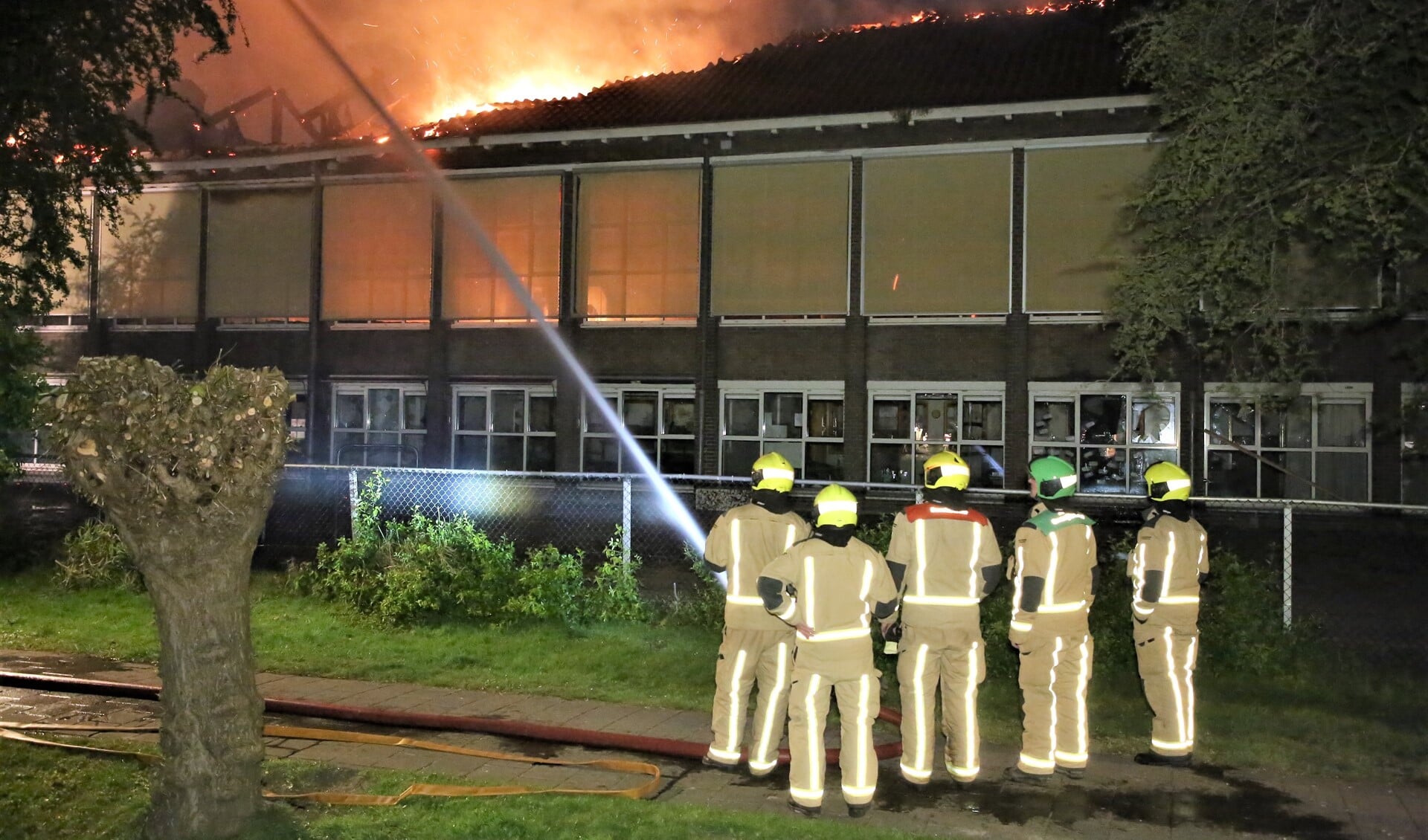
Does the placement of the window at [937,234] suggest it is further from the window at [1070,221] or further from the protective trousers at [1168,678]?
the protective trousers at [1168,678]

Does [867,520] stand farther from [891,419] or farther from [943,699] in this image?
[943,699]

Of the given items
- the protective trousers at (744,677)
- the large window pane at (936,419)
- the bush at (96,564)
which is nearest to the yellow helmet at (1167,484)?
the protective trousers at (744,677)

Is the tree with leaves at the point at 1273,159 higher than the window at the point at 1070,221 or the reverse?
the reverse

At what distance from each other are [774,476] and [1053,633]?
1.93 metres

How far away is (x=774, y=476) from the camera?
6602 mm

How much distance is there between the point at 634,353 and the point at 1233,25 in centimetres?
1594

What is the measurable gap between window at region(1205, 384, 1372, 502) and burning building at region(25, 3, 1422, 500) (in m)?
0.06

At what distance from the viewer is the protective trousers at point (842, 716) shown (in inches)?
229

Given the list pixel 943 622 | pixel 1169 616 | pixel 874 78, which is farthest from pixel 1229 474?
pixel 943 622

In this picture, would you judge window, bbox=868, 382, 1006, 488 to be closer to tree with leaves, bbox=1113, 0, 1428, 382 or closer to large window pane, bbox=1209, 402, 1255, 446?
large window pane, bbox=1209, 402, 1255, 446

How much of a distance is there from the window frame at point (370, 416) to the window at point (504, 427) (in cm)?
90

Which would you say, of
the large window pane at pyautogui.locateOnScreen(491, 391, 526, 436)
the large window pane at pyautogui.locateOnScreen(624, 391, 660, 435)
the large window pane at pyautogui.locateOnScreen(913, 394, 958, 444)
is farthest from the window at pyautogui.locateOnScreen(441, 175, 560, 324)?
the large window pane at pyautogui.locateOnScreen(913, 394, 958, 444)

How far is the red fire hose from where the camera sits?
7004 millimetres

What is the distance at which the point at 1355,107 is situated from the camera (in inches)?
304
